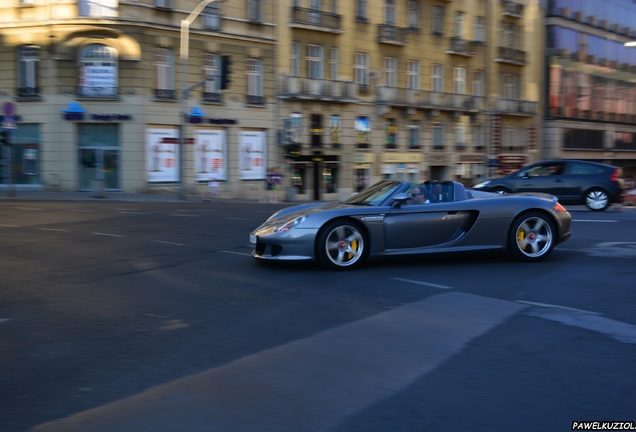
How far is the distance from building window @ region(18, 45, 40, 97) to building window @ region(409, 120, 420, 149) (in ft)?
74.4

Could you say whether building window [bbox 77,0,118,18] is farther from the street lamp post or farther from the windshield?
the windshield

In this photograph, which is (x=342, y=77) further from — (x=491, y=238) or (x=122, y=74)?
(x=491, y=238)

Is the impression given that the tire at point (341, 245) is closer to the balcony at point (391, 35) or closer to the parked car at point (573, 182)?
the parked car at point (573, 182)

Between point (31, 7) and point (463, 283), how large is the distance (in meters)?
30.5

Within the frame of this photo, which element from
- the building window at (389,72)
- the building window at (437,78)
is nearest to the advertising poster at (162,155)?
the building window at (389,72)

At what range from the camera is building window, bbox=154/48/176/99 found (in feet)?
112

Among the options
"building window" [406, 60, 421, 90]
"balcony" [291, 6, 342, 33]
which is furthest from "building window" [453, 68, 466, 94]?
"balcony" [291, 6, 342, 33]

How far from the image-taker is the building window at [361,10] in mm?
42688

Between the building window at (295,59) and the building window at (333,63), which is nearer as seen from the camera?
the building window at (295,59)

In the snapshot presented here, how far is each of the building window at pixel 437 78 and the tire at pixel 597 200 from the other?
2780cm

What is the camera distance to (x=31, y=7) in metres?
33.1

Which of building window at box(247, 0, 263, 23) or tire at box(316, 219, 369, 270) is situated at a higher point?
building window at box(247, 0, 263, 23)

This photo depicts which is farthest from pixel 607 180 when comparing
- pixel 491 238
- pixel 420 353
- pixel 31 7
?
pixel 31 7

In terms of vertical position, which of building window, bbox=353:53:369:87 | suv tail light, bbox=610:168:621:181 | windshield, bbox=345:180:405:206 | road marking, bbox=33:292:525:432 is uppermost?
building window, bbox=353:53:369:87
